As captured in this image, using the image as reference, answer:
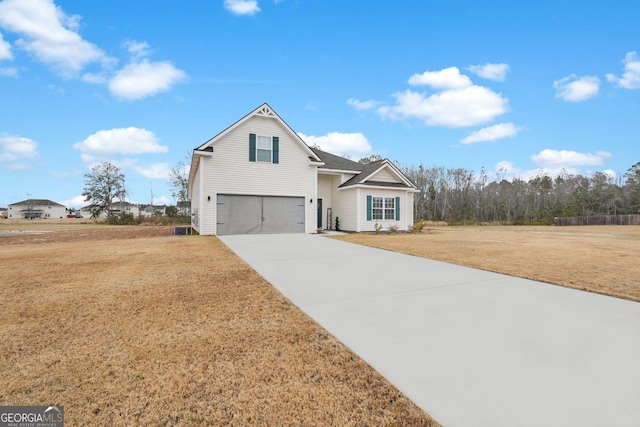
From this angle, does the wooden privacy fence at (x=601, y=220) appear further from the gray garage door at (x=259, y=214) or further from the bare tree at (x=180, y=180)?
the bare tree at (x=180, y=180)

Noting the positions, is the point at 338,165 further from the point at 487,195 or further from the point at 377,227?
the point at 487,195

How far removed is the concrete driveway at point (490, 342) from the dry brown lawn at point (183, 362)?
1.07 feet

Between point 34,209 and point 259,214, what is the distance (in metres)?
98.0

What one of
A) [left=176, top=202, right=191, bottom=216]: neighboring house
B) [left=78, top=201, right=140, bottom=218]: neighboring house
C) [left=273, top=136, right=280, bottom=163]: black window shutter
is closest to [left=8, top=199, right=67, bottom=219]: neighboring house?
[left=78, top=201, right=140, bottom=218]: neighboring house

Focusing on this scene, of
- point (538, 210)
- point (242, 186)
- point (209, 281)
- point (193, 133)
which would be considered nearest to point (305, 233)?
point (242, 186)

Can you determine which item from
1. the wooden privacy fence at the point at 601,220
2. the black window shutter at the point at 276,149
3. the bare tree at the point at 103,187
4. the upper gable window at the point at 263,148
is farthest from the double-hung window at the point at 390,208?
the bare tree at the point at 103,187

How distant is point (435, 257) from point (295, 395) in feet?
23.0

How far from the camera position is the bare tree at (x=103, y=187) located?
43344 mm

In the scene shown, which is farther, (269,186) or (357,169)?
(357,169)

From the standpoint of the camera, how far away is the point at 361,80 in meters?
20.0

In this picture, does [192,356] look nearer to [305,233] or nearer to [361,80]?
[305,233]

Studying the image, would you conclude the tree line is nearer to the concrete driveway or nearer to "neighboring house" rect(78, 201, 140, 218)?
the concrete driveway

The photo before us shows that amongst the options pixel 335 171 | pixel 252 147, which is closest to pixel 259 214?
pixel 252 147

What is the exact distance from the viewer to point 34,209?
77750 mm
